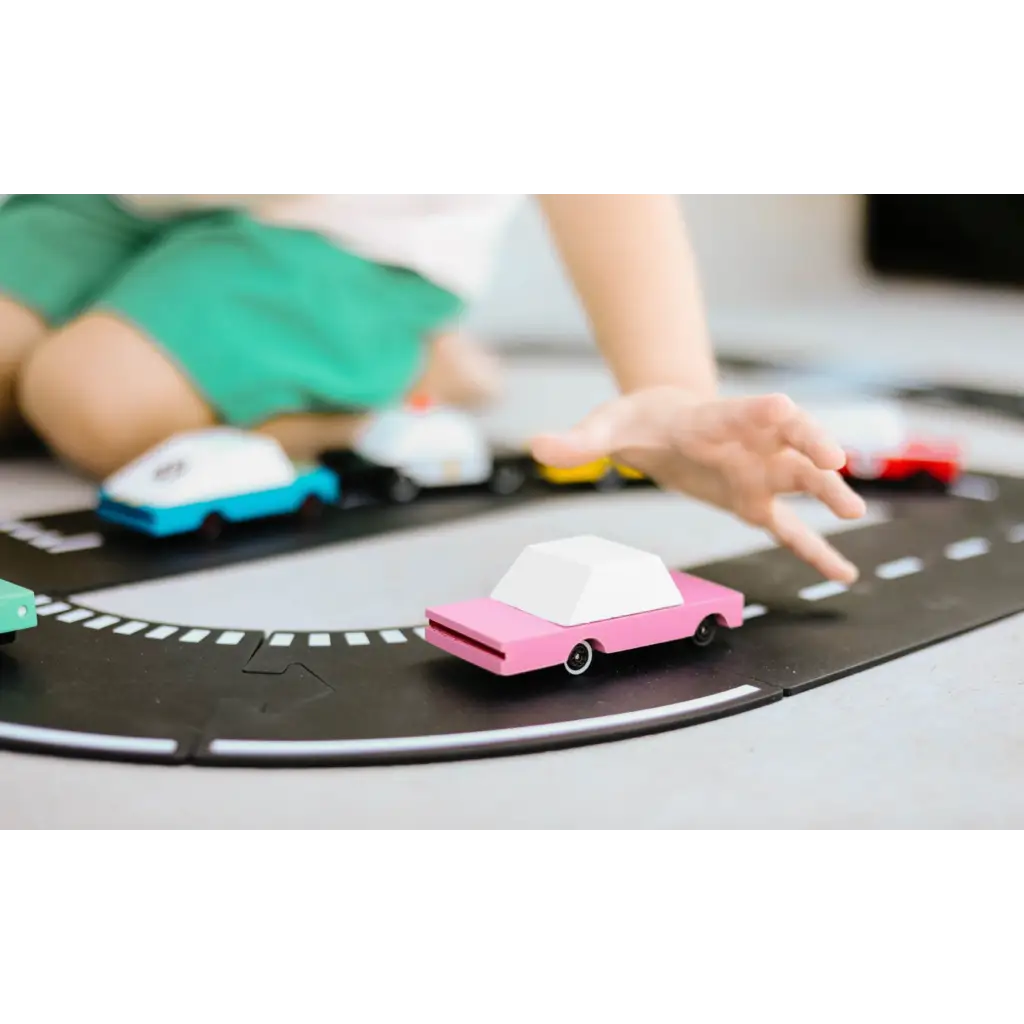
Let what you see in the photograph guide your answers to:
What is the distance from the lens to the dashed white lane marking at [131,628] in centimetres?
72

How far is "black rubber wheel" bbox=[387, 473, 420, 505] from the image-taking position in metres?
1.04

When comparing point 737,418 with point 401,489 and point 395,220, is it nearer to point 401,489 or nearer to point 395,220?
point 401,489

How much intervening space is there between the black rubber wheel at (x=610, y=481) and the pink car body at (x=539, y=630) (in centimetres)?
39

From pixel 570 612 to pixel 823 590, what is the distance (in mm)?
222

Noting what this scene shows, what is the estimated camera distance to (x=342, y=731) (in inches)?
23.5

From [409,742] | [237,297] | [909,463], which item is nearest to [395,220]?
[237,297]

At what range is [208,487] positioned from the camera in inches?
36.0

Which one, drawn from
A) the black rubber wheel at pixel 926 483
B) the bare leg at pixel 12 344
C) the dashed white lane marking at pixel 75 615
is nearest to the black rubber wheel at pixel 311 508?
the dashed white lane marking at pixel 75 615

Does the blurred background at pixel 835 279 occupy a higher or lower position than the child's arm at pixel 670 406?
higher

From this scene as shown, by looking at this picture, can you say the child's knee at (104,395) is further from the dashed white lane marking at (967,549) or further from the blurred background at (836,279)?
the blurred background at (836,279)
